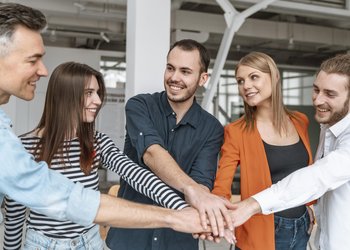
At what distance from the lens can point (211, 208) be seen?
58.4 inches

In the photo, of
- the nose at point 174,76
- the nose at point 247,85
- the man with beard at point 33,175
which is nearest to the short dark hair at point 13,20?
the man with beard at point 33,175

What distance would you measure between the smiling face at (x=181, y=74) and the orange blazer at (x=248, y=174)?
0.87 ft

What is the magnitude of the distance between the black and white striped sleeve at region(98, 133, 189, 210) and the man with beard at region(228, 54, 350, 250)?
252 millimetres

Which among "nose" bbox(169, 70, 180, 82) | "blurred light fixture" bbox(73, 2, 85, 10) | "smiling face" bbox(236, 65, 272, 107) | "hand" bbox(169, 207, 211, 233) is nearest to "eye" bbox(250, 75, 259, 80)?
"smiling face" bbox(236, 65, 272, 107)

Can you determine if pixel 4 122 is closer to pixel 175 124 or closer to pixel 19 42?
pixel 19 42

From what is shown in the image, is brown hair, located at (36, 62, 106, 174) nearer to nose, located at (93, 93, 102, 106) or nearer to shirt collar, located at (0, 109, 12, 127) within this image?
nose, located at (93, 93, 102, 106)

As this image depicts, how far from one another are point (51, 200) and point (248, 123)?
1.03 metres

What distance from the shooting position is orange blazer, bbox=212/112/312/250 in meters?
1.72

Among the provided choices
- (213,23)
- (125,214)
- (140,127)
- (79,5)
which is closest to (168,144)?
(140,127)

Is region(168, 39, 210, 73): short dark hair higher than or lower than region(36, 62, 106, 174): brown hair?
higher

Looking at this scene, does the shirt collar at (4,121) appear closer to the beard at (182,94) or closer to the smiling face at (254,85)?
the beard at (182,94)

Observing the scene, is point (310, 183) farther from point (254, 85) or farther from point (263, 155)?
point (254, 85)

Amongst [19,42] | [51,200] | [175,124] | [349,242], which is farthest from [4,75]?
[349,242]

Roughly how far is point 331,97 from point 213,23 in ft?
19.6
